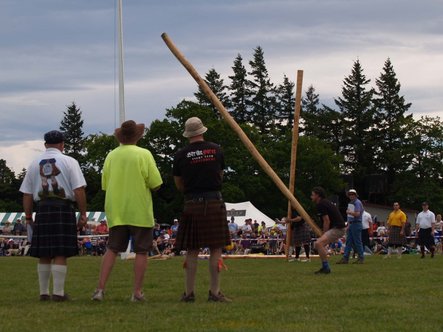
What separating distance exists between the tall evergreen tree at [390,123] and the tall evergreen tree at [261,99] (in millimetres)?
9402

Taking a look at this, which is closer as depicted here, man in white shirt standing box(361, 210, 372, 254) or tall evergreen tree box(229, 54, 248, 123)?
man in white shirt standing box(361, 210, 372, 254)

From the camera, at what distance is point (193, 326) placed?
5648 millimetres

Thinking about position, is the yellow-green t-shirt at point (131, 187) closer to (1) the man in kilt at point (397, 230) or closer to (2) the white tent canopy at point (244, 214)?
(1) the man in kilt at point (397, 230)

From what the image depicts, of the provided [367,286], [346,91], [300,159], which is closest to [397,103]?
[346,91]

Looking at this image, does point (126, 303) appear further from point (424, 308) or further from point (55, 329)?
point (424, 308)

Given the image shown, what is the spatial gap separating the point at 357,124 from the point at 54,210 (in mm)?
71912

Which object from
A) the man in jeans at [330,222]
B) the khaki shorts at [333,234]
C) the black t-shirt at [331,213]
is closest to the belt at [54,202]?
the man in jeans at [330,222]

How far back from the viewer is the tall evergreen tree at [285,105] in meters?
82.5

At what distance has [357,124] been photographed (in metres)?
78.2

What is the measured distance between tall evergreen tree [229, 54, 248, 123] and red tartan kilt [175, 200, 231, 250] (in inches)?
2873

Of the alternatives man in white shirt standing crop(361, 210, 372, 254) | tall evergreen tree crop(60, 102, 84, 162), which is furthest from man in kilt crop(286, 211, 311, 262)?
tall evergreen tree crop(60, 102, 84, 162)

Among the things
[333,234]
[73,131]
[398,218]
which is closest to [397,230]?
[398,218]

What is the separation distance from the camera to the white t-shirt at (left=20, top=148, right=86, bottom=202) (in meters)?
7.68

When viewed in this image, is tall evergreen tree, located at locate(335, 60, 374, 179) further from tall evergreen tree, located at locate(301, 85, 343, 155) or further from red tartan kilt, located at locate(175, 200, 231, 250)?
red tartan kilt, located at locate(175, 200, 231, 250)
